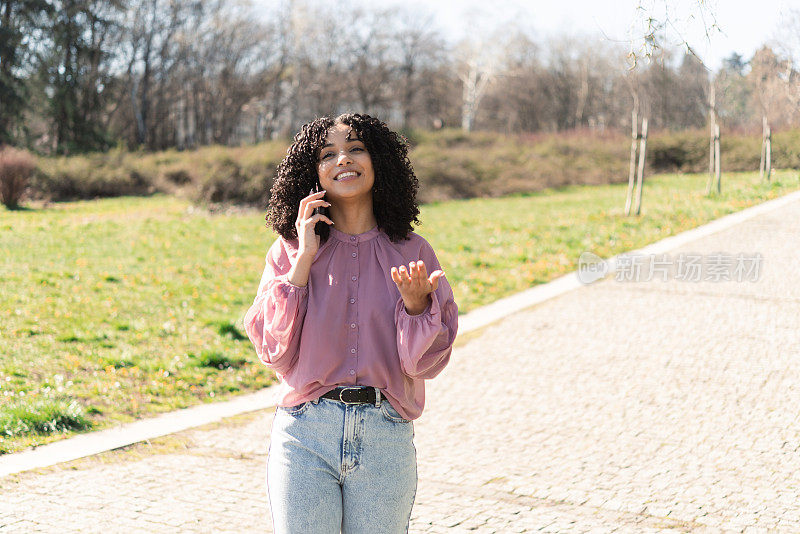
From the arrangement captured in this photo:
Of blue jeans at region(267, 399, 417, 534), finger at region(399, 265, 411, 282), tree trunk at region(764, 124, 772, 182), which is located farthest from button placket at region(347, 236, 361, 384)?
tree trunk at region(764, 124, 772, 182)

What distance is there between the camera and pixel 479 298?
33.1ft

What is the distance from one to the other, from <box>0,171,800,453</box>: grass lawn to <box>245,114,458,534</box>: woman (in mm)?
3363

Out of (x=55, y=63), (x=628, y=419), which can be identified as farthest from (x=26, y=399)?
(x=55, y=63)

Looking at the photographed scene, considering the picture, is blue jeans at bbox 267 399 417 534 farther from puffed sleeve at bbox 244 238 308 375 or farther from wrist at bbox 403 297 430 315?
wrist at bbox 403 297 430 315

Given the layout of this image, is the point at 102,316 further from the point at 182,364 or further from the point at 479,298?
the point at 479,298

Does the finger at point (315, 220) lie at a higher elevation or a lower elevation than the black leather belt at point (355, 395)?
higher

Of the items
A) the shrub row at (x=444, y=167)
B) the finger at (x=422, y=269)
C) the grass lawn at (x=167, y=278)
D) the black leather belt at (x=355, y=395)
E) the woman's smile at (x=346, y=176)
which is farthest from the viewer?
the shrub row at (x=444, y=167)

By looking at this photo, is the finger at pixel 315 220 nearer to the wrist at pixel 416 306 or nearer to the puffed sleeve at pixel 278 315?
the puffed sleeve at pixel 278 315

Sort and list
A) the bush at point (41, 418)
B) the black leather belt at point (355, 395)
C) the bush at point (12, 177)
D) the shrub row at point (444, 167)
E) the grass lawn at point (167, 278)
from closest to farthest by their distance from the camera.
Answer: the black leather belt at point (355, 395), the bush at point (41, 418), the grass lawn at point (167, 278), the bush at point (12, 177), the shrub row at point (444, 167)

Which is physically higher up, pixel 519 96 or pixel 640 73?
pixel 519 96

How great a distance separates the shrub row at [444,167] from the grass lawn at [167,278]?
144 cm

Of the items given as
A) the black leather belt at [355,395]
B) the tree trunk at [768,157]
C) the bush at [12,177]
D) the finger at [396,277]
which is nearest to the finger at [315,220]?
the finger at [396,277]

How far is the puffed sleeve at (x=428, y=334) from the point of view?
7.42ft

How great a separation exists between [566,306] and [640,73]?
856 cm
